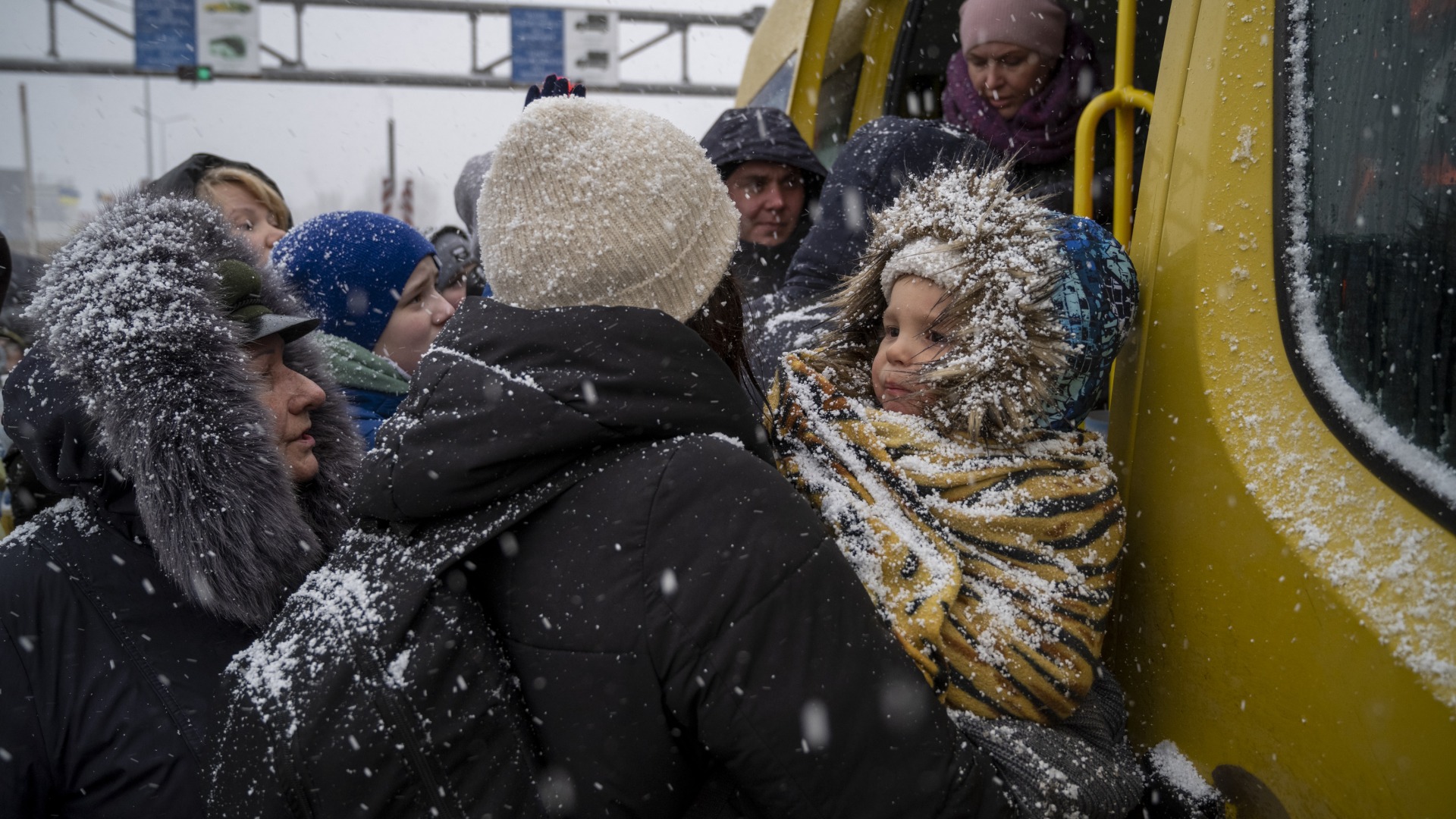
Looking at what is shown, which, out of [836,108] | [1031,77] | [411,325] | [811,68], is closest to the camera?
[411,325]

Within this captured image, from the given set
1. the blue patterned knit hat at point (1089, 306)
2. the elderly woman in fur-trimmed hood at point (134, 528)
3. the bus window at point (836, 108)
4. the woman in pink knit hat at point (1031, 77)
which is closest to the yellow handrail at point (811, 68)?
the bus window at point (836, 108)

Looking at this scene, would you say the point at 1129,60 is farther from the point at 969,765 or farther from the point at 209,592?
the point at 209,592

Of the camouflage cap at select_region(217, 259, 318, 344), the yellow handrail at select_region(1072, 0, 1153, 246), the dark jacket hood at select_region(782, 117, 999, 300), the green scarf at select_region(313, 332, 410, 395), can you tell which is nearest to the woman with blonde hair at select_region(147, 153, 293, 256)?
the green scarf at select_region(313, 332, 410, 395)

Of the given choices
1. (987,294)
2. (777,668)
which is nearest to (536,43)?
(987,294)

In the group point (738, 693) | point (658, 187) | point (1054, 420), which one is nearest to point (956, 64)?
point (1054, 420)

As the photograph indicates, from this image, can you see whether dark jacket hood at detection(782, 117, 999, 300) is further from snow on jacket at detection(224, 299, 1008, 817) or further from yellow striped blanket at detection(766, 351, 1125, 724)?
snow on jacket at detection(224, 299, 1008, 817)

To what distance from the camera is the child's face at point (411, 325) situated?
9.41 feet

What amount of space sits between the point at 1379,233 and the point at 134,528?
1.98 metres

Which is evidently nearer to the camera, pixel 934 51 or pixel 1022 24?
pixel 1022 24

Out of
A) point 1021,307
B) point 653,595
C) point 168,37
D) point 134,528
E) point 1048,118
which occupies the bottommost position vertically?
point 134,528

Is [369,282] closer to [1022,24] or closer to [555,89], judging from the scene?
[555,89]

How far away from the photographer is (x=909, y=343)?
5.69 ft

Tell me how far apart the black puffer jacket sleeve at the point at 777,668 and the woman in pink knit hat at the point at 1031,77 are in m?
2.09

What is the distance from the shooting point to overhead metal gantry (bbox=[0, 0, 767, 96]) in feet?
43.9
